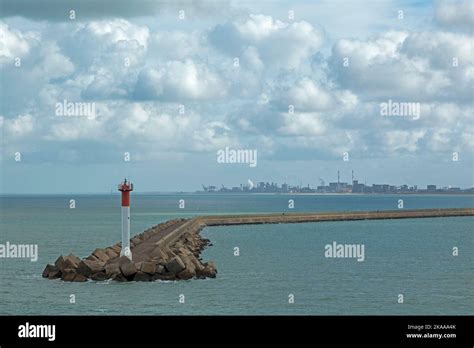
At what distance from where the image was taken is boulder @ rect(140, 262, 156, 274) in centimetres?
2838

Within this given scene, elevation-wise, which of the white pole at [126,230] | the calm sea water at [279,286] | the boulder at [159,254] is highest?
the white pole at [126,230]

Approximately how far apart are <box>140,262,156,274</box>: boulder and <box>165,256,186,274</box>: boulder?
53cm

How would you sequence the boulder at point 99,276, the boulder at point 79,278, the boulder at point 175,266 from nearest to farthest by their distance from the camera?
the boulder at point 99,276
the boulder at point 79,278
the boulder at point 175,266

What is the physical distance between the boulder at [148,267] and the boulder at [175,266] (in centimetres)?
53

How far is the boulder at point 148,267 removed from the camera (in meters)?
28.4

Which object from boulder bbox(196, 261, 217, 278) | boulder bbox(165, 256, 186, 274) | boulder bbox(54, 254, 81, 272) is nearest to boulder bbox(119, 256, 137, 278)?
boulder bbox(165, 256, 186, 274)

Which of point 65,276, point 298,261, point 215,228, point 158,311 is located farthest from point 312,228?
point 158,311

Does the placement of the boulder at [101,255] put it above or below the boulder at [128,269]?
above

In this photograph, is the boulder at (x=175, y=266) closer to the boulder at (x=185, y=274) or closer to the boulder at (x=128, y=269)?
the boulder at (x=185, y=274)

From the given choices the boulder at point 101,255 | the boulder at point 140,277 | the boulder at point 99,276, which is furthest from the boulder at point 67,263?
the boulder at point 140,277

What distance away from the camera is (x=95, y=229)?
71.6 m

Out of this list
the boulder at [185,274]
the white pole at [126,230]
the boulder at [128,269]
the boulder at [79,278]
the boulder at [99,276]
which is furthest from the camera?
the boulder at [185,274]

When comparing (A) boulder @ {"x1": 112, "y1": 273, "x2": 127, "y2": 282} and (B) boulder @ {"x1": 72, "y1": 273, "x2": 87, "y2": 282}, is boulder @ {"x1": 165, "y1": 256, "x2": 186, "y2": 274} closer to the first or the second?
(A) boulder @ {"x1": 112, "y1": 273, "x2": 127, "y2": 282}

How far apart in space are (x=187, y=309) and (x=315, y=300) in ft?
15.9
